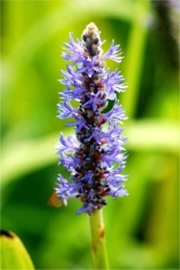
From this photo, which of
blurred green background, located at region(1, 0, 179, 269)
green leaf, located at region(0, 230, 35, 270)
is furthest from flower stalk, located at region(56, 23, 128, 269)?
blurred green background, located at region(1, 0, 179, 269)

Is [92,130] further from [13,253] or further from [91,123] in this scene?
[13,253]

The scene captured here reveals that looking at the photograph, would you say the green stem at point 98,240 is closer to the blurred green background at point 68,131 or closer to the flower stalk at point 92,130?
the flower stalk at point 92,130

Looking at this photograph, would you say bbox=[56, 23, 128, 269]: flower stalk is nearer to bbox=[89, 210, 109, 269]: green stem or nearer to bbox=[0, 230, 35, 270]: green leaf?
bbox=[89, 210, 109, 269]: green stem

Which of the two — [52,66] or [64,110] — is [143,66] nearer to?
[52,66]

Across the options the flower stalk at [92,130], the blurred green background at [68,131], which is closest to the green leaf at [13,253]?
the flower stalk at [92,130]

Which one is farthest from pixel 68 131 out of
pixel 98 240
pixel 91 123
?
pixel 91 123

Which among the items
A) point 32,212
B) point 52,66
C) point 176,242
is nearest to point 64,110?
point 176,242
